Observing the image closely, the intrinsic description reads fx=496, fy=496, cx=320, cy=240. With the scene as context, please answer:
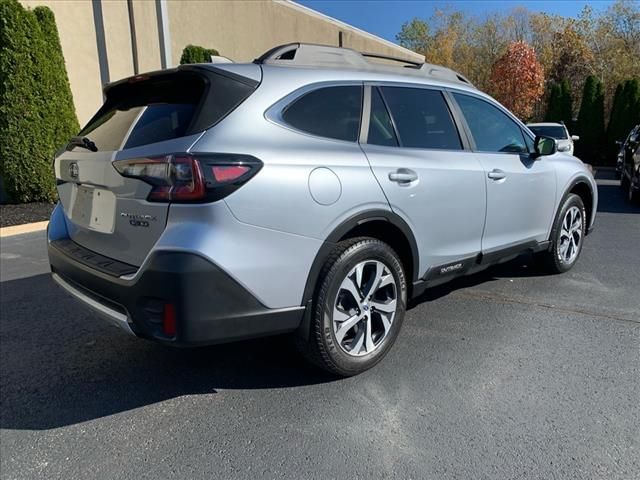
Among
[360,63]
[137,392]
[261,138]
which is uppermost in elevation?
[360,63]

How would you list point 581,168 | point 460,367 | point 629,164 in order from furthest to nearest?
point 629,164, point 581,168, point 460,367

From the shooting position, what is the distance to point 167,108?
2.64 meters

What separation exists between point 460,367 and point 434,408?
20.3 inches

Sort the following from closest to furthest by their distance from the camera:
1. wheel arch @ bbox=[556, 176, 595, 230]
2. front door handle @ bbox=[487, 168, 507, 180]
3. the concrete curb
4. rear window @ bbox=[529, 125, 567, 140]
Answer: front door handle @ bbox=[487, 168, 507, 180] < wheel arch @ bbox=[556, 176, 595, 230] < the concrete curb < rear window @ bbox=[529, 125, 567, 140]

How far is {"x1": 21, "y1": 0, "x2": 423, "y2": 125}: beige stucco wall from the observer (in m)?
11.1

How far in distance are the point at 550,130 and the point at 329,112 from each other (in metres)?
13.1

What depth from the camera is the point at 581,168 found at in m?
5.03

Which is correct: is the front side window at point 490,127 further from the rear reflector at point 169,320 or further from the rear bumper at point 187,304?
the rear reflector at point 169,320

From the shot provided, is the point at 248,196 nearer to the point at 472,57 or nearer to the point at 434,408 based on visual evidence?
the point at 434,408

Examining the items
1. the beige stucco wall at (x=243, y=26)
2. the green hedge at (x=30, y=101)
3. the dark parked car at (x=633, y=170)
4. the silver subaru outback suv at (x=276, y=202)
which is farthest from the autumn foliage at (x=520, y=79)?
the silver subaru outback suv at (x=276, y=202)

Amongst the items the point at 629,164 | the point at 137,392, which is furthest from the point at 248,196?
the point at 629,164

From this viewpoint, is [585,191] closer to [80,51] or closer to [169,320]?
[169,320]

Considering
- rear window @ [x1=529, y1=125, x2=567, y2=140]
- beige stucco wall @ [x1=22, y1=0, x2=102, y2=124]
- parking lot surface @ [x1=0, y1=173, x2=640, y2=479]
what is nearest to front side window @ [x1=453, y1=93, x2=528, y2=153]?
parking lot surface @ [x1=0, y1=173, x2=640, y2=479]

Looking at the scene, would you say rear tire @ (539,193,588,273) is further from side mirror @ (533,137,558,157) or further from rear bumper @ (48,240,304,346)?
rear bumper @ (48,240,304,346)
